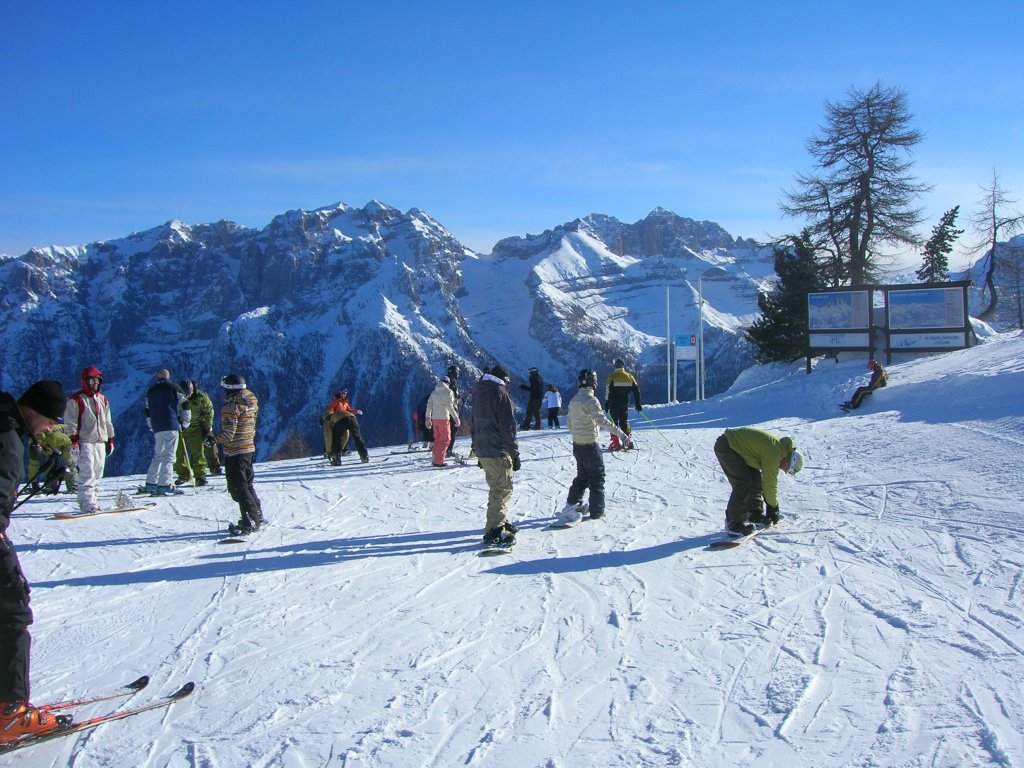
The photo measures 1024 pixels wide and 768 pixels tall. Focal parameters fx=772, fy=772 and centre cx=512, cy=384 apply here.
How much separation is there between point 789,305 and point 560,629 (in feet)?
96.3

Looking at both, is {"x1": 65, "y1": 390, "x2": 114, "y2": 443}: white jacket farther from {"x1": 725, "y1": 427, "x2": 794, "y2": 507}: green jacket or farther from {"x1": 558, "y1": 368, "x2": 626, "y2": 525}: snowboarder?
{"x1": 725, "y1": 427, "x2": 794, "y2": 507}: green jacket

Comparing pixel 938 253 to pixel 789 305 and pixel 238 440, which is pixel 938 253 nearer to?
pixel 789 305

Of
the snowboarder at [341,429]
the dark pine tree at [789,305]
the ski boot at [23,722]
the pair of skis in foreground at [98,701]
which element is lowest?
the pair of skis in foreground at [98,701]

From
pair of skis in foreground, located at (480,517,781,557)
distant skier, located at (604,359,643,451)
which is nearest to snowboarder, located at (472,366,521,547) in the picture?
pair of skis in foreground, located at (480,517,781,557)

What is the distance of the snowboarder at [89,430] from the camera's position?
9625mm

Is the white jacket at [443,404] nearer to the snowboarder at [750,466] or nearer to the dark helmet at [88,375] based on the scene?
the dark helmet at [88,375]

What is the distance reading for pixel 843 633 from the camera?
5.00 meters

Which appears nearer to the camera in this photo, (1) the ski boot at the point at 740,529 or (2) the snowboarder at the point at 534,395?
(1) the ski boot at the point at 740,529

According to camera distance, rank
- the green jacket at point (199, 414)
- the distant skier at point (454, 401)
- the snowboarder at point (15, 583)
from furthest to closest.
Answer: the distant skier at point (454, 401) → the green jacket at point (199, 414) → the snowboarder at point (15, 583)

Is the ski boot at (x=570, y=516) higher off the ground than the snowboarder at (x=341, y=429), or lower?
lower

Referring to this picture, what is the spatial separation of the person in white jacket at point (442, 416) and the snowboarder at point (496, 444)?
20.6 feet

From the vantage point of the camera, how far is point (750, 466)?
7441 millimetres

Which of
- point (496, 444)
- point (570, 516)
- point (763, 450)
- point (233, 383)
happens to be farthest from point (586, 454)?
point (233, 383)

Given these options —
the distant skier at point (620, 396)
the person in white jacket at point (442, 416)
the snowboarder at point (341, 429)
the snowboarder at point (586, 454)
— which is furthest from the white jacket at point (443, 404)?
the snowboarder at point (586, 454)
